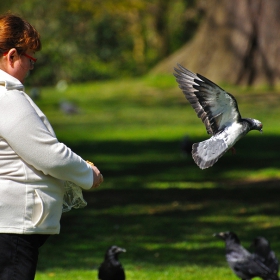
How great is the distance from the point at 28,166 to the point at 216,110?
54.2 inches

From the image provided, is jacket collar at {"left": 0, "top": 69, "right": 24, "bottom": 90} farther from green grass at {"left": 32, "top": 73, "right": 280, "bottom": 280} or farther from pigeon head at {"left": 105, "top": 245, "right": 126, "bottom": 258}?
green grass at {"left": 32, "top": 73, "right": 280, "bottom": 280}

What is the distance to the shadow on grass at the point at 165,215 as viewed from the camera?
368 inches

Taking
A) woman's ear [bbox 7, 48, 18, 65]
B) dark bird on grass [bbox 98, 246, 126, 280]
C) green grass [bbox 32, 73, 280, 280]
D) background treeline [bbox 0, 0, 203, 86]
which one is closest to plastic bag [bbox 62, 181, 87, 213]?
woman's ear [bbox 7, 48, 18, 65]

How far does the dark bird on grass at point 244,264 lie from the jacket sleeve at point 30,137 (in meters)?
3.56

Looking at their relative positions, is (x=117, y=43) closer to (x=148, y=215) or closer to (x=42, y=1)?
(x=42, y=1)

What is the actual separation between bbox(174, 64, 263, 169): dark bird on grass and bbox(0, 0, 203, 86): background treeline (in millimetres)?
25088

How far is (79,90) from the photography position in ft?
97.9

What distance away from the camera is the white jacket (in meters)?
3.94

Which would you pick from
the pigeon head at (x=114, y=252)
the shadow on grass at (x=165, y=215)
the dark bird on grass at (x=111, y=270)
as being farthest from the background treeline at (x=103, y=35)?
the dark bird on grass at (x=111, y=270)

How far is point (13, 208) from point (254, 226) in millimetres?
7255

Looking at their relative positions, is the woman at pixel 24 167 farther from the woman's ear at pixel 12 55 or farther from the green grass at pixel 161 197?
the green grass at pixel 161 197

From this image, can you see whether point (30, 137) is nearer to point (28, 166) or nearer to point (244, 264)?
point (28, 166)

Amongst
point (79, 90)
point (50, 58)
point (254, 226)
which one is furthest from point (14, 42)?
point (50, 58)

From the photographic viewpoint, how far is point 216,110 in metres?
4.91
